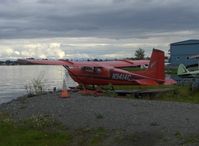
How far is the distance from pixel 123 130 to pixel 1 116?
18.4ft

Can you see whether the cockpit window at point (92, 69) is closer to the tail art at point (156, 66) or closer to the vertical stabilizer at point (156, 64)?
the tail art at point (156, 66)

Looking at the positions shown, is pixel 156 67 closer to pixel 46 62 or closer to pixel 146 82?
pixel 146 82

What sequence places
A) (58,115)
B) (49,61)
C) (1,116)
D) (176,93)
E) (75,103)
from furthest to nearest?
(49,61) < (176,93) < (75,103) < (1,116) < (58,115)

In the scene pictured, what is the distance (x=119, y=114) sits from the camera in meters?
14.3

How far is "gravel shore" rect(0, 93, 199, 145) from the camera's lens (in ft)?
40.3

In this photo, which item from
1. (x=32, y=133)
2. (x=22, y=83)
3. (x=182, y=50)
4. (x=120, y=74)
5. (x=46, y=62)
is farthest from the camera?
(x=182, y=50)

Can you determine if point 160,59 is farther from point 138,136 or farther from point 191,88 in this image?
point 138,136

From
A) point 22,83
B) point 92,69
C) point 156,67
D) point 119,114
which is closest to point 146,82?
point 156,67

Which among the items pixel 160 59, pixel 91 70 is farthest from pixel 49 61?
pixel 160 59

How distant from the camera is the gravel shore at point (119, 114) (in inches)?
484

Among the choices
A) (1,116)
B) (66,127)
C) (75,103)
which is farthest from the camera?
(75,103)

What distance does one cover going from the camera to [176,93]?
969 inches

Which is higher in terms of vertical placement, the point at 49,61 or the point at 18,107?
the point at 49,61

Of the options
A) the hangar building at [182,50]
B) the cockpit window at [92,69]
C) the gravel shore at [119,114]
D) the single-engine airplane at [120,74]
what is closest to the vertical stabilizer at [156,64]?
the single-engine airplane at [120,74]
